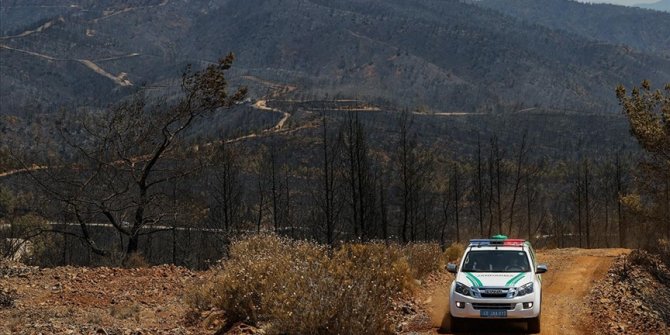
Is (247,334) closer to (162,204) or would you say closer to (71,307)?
(71,307)

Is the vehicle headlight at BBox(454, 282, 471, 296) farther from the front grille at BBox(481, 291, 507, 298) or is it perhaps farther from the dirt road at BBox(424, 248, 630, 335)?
the dirt road at BBox(424, 248, 630, 335)

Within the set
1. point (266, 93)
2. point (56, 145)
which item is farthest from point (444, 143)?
point (266, 93)

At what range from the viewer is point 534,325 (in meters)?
12.7

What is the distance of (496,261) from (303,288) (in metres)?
5.00

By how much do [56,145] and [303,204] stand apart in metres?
60.9

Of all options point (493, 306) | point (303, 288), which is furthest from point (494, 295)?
point (303, 288)

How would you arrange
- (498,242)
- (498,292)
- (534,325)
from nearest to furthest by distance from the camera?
(498,292) → (534,325) → (498,242)

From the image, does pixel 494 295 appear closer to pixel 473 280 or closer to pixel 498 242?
pixel 473 280

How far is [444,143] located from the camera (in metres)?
120

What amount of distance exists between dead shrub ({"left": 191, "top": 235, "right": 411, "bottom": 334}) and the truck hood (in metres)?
1.61

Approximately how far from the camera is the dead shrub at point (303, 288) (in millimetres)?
10328

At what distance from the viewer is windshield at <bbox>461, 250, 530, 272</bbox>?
13.8m

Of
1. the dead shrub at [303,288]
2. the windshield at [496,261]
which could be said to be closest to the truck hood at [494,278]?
the windshield at [496,261]

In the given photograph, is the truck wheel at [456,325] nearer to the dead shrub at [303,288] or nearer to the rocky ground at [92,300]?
the dead shrub at [303,288]
